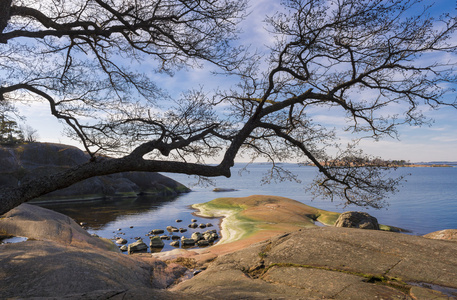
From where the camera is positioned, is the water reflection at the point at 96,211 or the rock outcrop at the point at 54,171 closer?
the water reflection at the point at 96,211

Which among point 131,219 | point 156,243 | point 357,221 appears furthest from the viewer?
point 131,219

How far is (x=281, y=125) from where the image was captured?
8906 millimetres

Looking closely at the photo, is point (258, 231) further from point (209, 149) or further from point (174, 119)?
point (174, 119)

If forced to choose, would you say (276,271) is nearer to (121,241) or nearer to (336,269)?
(336,269)

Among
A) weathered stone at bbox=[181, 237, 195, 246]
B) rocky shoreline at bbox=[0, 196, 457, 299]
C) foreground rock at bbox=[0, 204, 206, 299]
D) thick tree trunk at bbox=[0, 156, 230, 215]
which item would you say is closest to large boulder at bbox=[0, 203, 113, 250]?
foreground rock at bbox=[0, 204, 206, 299]

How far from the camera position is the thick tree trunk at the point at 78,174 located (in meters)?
5.20

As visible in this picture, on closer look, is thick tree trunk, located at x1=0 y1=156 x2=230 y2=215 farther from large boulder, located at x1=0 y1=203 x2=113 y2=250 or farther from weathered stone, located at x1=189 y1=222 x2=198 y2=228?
weathered stone, located at x1=189 y1=222 x2=198 y2=228

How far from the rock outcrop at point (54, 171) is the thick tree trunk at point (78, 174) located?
25858mm

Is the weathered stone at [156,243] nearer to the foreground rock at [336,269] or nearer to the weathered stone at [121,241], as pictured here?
the weathered stone at [121,241]

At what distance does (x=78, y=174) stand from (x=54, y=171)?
114 feet

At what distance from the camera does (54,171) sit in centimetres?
3491

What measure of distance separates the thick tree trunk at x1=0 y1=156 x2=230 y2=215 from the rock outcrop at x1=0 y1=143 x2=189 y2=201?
84.8 ft

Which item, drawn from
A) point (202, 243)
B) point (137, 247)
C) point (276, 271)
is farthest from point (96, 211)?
point (276, 271)

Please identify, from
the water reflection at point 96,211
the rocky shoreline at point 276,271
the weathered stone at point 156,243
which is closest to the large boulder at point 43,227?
the rocky shoreline at point 276,271
